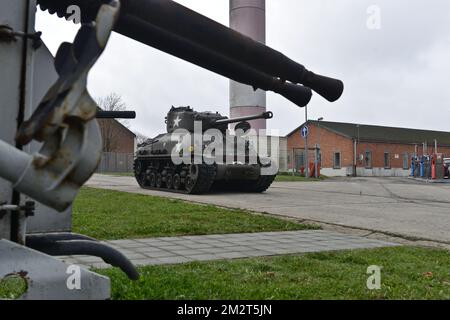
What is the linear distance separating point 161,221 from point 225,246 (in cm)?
197

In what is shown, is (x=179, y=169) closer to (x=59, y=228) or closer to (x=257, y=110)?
(x=257, y=110)

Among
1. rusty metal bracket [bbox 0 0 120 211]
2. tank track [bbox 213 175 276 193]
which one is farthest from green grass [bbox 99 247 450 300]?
tank track [bbox 213 175 276 193]

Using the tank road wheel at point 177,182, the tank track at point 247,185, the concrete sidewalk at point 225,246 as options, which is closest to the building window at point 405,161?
the tank track at point 247,185

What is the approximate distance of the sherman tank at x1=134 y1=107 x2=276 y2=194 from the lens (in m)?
13.9

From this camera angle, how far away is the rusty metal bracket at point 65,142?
112 centimetres

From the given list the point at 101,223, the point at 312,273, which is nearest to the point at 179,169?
the point at 101,223

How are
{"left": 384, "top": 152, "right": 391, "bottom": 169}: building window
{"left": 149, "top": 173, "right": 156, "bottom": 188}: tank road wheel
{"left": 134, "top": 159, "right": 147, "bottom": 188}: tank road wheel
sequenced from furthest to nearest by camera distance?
{"left": 384, "top": 152, "right": 391, "bottom": 169}: building window
{"left": 134, "top": 159, "right": 147, "bottom": 188}: tank road wheel
{"left": 149, "top": 173, "right": 156, "bottom": 188}: tank road wheel

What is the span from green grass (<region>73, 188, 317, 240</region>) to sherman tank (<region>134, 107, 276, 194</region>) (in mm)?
4638

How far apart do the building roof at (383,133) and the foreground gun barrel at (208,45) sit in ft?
146

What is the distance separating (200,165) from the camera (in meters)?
13.6

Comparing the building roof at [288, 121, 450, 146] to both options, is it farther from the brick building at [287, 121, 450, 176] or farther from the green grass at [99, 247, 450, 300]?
the green grass at [99, 247, 450, 300]

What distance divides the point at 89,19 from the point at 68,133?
629 millimetres

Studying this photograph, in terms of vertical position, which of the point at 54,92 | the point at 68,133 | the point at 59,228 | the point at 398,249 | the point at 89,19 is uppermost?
the point at 89,19

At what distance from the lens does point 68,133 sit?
3.77 feet
